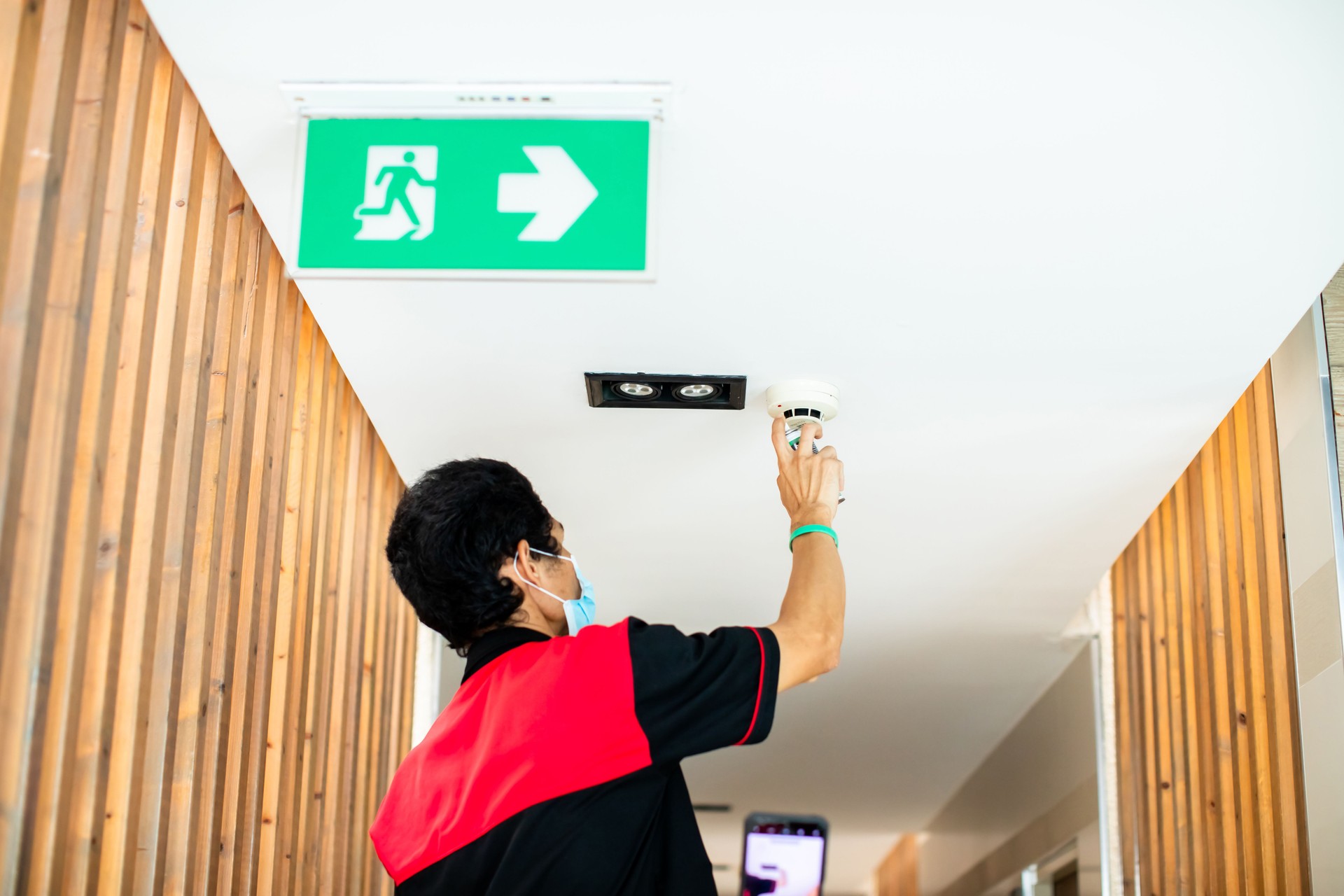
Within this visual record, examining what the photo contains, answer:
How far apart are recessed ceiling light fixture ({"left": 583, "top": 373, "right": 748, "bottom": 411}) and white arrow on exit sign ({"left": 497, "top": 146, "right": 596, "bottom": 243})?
929 mm

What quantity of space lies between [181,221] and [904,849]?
8.01 m

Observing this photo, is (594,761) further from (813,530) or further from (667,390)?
(667,390)

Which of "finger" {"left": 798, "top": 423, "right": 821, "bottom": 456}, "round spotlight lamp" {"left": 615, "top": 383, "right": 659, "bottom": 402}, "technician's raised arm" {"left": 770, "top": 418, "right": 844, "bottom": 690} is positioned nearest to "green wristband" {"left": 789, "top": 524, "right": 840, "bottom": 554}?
"technician's raised arm" {"left": 770, "top": 418, "right": 844, "bottom": 690}

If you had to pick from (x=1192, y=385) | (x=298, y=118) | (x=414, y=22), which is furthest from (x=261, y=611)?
(x=1192, y=385)

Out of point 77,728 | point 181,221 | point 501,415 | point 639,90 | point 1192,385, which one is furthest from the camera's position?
point 501,415

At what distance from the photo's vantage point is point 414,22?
5.75ft

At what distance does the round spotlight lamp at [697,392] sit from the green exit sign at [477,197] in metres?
0.95

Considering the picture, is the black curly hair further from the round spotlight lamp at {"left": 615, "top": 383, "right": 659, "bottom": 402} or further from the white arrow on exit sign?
the round spotlight lamp at {"left": 615, "top": 383, "right": 659, "bottom": 402}

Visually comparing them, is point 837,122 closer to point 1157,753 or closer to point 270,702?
point 270,702

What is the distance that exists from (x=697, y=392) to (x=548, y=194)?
41.3 inches

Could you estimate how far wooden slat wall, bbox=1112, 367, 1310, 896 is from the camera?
275 centimetres

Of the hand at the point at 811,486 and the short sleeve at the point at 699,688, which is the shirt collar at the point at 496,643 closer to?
the short sleeve at the point at 699,688

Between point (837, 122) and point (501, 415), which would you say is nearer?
point (837, 122)

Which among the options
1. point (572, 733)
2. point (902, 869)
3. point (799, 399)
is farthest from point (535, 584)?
point (902, 869)
